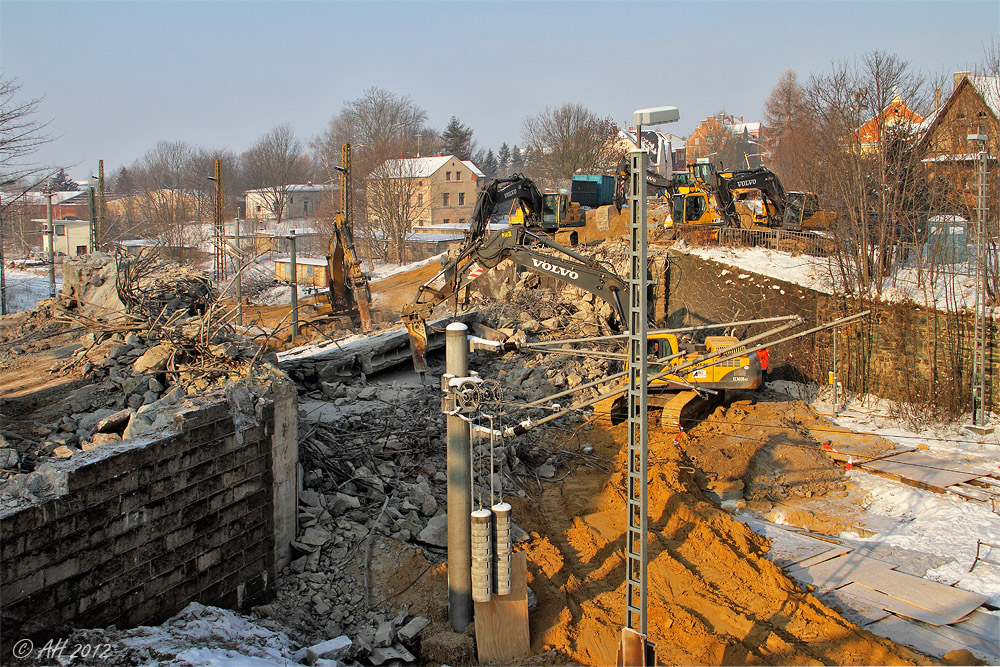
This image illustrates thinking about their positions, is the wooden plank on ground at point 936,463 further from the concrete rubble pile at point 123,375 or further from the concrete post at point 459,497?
the concrete rubble pile at point 123,375

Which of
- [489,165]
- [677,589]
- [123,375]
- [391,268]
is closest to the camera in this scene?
[123,375]

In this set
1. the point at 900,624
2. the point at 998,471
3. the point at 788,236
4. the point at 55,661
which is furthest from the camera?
the point at 788,236

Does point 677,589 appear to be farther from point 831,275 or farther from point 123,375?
point 831,275

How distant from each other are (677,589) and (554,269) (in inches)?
291

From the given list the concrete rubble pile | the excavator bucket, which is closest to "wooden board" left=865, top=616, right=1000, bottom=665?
the concrete rubble pile

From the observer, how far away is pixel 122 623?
6.61m

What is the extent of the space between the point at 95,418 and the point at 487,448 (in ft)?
20.1

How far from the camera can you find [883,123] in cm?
2125

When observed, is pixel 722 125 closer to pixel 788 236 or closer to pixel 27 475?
pixel 788 236

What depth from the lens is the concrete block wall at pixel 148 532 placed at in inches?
234

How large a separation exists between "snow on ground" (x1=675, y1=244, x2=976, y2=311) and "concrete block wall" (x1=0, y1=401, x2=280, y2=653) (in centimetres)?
1754

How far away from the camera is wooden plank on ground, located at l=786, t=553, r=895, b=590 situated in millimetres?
10070

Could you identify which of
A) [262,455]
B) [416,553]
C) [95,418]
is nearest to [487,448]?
[416,553]

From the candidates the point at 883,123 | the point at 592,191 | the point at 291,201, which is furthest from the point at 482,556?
the point at 291,201
